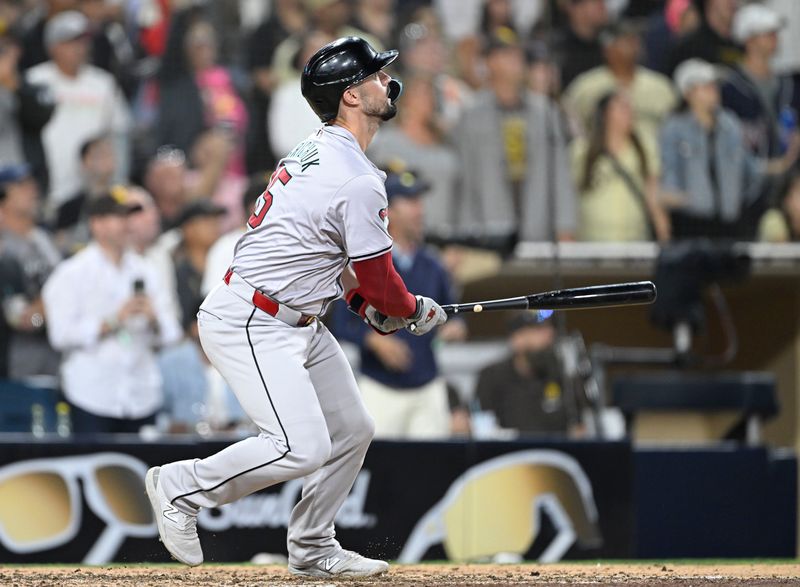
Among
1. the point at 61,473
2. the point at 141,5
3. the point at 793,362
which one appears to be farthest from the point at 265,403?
the point at 793,362

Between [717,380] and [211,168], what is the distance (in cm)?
395

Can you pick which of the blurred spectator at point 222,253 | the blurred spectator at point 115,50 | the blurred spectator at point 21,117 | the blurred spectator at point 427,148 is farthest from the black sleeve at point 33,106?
the blurred spectator at point 427,148

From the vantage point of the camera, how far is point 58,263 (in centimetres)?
883

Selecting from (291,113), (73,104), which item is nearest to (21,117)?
(73,104)

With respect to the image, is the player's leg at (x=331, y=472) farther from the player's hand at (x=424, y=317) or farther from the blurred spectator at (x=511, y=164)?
the blurred spectator at (x=511, y=164)

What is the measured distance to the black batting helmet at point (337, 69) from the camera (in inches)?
189

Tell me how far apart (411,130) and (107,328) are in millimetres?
2981

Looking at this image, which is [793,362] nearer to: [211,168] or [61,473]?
[211,168]

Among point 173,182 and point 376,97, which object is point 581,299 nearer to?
point 376,97

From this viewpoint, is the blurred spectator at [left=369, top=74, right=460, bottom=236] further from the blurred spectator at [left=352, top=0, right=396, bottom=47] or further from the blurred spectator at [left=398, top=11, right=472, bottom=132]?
the blurred spectator at [left=352, top=0, right=396, bottom=47]

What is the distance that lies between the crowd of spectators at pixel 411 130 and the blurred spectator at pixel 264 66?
1 cm

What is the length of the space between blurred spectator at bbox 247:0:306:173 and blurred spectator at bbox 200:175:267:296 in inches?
46.9

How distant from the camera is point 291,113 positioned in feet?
32.3

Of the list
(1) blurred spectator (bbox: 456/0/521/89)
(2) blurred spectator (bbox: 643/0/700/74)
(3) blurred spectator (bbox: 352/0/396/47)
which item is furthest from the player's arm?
(2) blurred spectator (bbox: 643/0/700/74)
